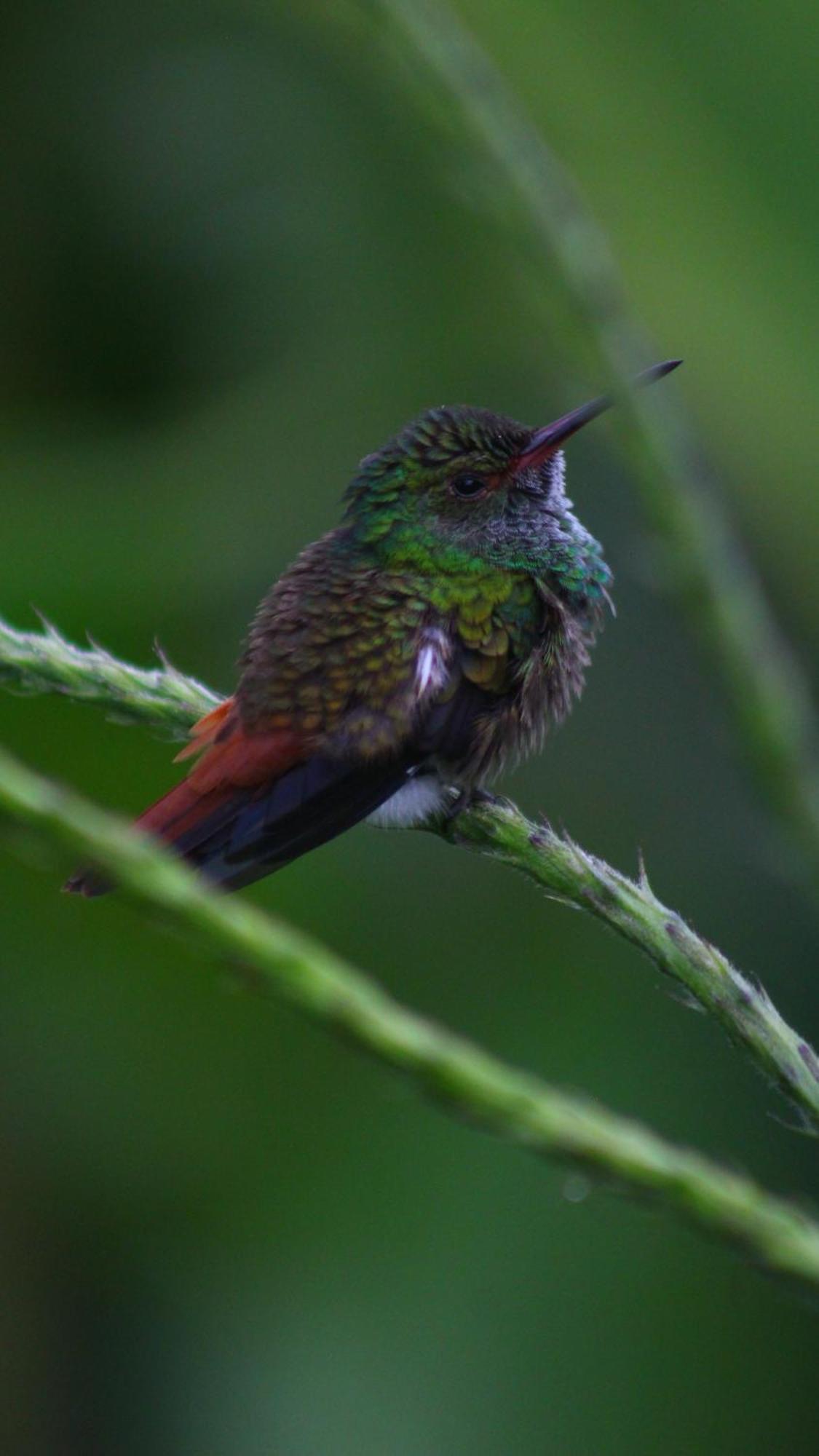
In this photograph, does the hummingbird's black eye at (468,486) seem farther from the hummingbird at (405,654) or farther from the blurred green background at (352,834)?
the blurred green background at (352,834)

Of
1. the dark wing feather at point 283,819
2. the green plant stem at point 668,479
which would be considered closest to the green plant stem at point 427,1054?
the green plant stem at point 668,479

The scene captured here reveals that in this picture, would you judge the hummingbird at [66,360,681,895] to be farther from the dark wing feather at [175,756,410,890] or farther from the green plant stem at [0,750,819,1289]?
the green plant stem at [0,750,819,1289]

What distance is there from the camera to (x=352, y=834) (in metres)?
4.24

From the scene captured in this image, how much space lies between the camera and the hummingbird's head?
3178 millimetres

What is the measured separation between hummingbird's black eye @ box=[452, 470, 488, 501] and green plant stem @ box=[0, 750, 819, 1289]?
2.66m

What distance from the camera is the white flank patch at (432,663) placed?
9.55ft

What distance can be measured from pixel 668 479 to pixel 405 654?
2.31m

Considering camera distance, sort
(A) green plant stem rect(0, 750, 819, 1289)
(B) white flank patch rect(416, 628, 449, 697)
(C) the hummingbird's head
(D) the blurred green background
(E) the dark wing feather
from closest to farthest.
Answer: (A) green plant stem rect(0, 750, 819, 1289) < (E) the dark wing feather < (B) white flank patch rect(416, 628, 449, 697) < (C) the hummingbird's head < (D) the blurred green background

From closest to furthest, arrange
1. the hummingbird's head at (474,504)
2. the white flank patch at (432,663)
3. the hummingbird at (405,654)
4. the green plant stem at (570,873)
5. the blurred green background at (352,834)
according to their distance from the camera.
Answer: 1. the green plant stem at (570,873)
2. the hummingbird at (405,654)
3. the white flank patch at (432,663)
4. the hummingbird's head at (474,504)
5. the blurred green background at (352,834)

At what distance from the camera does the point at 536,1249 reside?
13.4ft

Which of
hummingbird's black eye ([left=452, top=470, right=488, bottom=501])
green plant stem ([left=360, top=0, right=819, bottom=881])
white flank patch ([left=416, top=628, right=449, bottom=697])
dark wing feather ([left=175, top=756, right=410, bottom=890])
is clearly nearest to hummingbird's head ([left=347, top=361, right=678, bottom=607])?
hummingbird's black eye ([left=452, top=470, right=488, bottom=501])

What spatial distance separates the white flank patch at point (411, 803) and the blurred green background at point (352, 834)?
835 millimetres

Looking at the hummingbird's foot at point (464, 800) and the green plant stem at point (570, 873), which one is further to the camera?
the hummingbird's foot at point (464, 800)

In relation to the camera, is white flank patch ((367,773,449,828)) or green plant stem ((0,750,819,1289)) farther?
white flank patch ((367,773,449,828))
